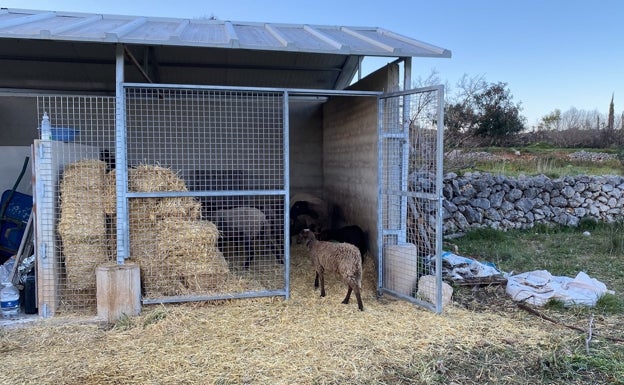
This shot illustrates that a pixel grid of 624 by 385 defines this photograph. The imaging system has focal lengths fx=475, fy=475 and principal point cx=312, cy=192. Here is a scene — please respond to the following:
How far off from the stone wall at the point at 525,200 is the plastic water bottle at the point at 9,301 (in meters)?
7.77

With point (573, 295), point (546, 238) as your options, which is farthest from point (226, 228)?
point (546, 238)

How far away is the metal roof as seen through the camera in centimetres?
520

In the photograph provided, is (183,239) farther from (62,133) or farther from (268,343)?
(62,133)

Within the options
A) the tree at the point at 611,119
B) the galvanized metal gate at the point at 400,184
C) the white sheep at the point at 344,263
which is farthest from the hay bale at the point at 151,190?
the tree at the point at 611,119

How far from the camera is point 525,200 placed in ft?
35.3

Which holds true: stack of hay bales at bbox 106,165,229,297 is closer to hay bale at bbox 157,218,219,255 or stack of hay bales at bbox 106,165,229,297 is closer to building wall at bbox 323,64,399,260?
hay bale at bbox 157,218,219,255

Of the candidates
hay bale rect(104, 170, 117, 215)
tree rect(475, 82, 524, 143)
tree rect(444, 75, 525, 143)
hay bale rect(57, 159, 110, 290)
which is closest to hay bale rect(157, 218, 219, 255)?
hay bale rect(104, 170, 117, 215)

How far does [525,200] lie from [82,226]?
364 inches

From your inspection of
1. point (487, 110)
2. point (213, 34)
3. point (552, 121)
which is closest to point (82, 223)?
point (213, 34)

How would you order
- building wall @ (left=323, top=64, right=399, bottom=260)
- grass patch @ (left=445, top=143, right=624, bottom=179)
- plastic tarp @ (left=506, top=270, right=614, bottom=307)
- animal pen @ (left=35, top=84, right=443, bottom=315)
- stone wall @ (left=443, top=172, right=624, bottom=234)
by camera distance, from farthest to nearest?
grass patch @ (left=445, top=143, right=624, bottom=179) < stone wall @ (left=443, top=172, right=624, bottom=234) < building wall @ (left=323, top=64, right=399, bottom=260) < plastic tarp @ (left=506, top=270, right=614, bottom=307) < animal pen @ (left=35, top=84, right=443, bottom=315)

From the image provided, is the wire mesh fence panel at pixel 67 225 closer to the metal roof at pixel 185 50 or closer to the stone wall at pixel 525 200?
the metal roof at pixel 185 50

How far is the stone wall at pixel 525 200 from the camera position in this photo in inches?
407

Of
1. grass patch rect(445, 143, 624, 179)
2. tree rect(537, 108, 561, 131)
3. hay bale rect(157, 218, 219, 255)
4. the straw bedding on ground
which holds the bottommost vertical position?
the straw bedding on ground

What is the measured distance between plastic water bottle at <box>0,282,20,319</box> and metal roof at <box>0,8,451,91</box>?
258 centimetres
